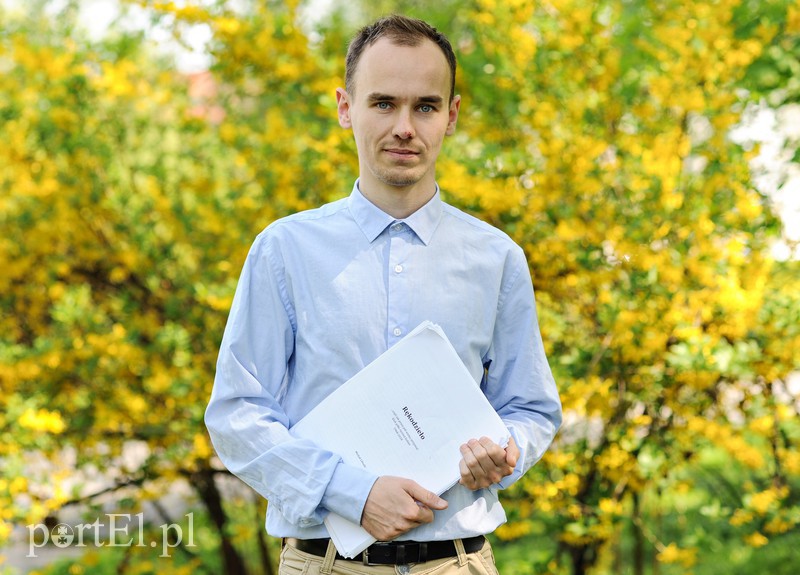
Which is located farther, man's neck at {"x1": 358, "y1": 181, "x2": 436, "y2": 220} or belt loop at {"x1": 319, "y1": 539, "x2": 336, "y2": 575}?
man's neck at {"x1": 358, "y1": 181, "x2": 436, "y2": 220}

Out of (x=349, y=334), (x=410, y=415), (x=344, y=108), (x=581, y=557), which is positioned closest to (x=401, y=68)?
(x=344, y=108)

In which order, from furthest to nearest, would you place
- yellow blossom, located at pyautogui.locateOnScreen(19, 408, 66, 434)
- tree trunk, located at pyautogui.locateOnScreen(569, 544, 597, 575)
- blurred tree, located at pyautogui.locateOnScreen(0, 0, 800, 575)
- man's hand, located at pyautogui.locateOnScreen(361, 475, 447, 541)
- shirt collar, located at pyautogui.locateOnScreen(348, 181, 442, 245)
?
tree trunk, located at pyautogui.locateOnScreen(569, 544, 597, 575)
yellow blossom, located at pyautogui.locateOnScreen(19, 408, 66, 434)
blurred tree, located at pyautogui.locateOnScreen(0, 0, 800, 575)
shirt collar, located at pyautogui.locateOnScreen(348, 181, 442, 245)
man's hand, located at pyautogui.locateOnScreen(361, 475, 447, 541)

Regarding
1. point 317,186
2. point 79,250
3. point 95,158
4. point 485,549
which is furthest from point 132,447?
point 485,549

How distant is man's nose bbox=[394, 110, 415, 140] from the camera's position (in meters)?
1.63

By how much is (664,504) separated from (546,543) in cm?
76

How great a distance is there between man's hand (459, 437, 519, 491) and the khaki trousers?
15cm

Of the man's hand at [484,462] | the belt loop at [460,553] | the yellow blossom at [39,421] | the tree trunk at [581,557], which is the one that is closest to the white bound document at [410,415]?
the man's hand at [484,462]

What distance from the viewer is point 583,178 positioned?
9.89 feet

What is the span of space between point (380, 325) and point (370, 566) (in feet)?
1.40

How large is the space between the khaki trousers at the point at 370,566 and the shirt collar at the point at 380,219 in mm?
581

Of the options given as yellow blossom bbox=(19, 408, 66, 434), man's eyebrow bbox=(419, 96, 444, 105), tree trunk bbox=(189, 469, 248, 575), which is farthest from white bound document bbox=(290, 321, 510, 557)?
tree trunk bbox=(189, 469, 248, 575)

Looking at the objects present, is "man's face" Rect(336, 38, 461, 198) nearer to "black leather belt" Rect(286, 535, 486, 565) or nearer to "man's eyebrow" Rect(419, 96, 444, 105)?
"man's eyebrow" Rect(419, 96, 444, 105)

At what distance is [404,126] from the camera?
1633mm

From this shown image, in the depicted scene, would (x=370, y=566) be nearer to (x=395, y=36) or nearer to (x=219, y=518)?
(x=395, y=36)
